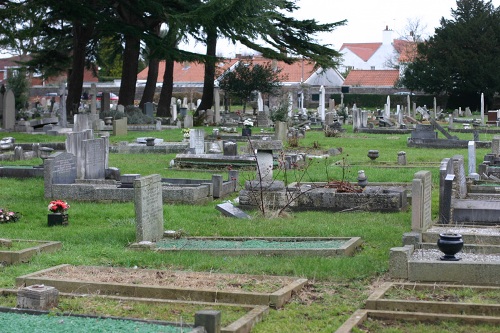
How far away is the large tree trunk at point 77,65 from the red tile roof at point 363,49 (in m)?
68.5

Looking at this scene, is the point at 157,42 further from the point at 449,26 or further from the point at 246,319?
the point at 449,26

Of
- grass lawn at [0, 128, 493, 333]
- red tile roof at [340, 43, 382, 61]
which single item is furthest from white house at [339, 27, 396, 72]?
grass lawn at [0, 128, 493, 333]

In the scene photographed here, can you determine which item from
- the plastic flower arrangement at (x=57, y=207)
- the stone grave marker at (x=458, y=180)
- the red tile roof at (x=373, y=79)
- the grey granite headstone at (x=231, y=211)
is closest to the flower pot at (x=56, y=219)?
the plastic flower arrangement at (x=57, y=207)

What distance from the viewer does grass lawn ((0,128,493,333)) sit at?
29.2 feet

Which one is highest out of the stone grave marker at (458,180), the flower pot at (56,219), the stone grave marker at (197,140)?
the stone grave marker at (197,140)

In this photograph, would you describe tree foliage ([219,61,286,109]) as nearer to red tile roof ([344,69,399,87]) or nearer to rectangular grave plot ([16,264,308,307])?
red tile roof ([344,69,399,87])

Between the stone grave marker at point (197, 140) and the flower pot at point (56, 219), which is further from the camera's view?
the stone grave marker at point (197, 140)

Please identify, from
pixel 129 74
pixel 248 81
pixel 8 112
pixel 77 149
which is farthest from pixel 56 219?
pixel 248 81

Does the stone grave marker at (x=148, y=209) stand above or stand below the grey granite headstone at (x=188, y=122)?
below

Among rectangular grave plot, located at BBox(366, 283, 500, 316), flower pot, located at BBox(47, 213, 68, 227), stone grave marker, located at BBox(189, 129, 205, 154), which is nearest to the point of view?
rectangular grave plot, located at BBox(366, 283, 500, 316)

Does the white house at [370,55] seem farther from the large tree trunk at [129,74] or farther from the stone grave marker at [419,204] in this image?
the stone grave marker at [419,204]

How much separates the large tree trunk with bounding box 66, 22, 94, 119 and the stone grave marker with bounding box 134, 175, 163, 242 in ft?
108

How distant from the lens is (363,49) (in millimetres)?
111750

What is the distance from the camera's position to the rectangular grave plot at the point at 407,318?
308 inches
